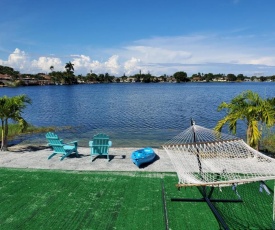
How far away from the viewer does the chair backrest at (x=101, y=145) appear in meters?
11.0

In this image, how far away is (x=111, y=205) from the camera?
7.11m

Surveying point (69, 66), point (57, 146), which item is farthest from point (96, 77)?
point (57, 146)

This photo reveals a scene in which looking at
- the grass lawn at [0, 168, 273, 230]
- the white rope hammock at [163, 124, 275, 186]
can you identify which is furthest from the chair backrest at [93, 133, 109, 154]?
the white rope hammock at [163, 124, 275, 186]

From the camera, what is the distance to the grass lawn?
20.5 feet

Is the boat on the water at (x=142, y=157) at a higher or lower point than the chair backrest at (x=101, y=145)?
lower

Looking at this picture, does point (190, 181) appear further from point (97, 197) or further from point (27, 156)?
point (27, 156)

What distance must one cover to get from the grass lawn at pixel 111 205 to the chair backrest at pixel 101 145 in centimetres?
196

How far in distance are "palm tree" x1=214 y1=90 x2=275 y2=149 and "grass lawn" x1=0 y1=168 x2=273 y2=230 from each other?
3.17m

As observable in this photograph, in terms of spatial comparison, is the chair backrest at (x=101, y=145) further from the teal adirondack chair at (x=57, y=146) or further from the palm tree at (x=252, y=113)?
the palm tree at (x=252, y=113)

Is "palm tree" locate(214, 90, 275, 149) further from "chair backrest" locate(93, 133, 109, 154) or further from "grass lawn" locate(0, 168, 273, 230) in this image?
"chair backrest" locate(93, 133, 109, 154)

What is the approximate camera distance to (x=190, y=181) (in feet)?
19.0

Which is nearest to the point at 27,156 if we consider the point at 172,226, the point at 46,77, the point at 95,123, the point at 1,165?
the point at 1,165

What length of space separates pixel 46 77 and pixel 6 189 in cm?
16959

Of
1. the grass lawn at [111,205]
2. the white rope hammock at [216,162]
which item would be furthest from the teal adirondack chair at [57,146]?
the white rope hammock at [216,162]
